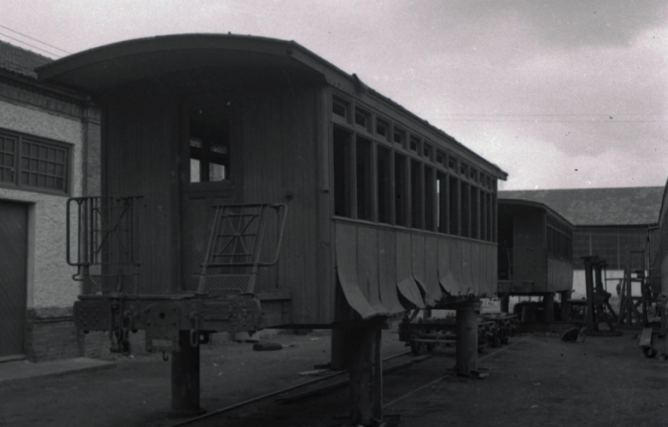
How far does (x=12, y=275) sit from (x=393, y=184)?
7883 millimetres

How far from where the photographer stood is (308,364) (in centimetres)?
1559

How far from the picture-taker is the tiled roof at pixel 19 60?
13970 mm

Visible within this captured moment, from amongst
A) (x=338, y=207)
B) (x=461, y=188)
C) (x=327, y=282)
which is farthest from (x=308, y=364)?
(x=327, y=282)

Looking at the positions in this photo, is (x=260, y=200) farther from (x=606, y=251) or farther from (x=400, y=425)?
(x=606, y=251)

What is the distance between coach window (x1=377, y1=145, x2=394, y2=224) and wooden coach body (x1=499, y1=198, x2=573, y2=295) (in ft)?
43.5

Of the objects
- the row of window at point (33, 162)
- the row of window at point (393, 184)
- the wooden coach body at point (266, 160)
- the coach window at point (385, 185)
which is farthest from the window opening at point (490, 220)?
the row of window at point (33, 162)

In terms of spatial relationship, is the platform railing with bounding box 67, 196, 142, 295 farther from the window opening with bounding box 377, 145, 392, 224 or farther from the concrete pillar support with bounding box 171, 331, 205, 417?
the window opening with bounding box 377, 145, 392, 224

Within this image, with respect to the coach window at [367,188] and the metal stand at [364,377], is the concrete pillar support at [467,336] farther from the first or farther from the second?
the coach window at [367,188]

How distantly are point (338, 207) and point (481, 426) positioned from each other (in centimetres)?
304

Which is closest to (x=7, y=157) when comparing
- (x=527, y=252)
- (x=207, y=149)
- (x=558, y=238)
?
(x=207, y=149)

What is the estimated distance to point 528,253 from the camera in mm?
22891

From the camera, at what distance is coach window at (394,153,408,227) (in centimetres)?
986

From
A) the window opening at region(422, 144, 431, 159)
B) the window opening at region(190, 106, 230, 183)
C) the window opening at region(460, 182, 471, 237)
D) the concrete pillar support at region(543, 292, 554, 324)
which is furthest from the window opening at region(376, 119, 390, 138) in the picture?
the concrete pillar support at region(543, 292, 554, 324)

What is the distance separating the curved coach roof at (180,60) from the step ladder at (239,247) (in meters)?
1.33
